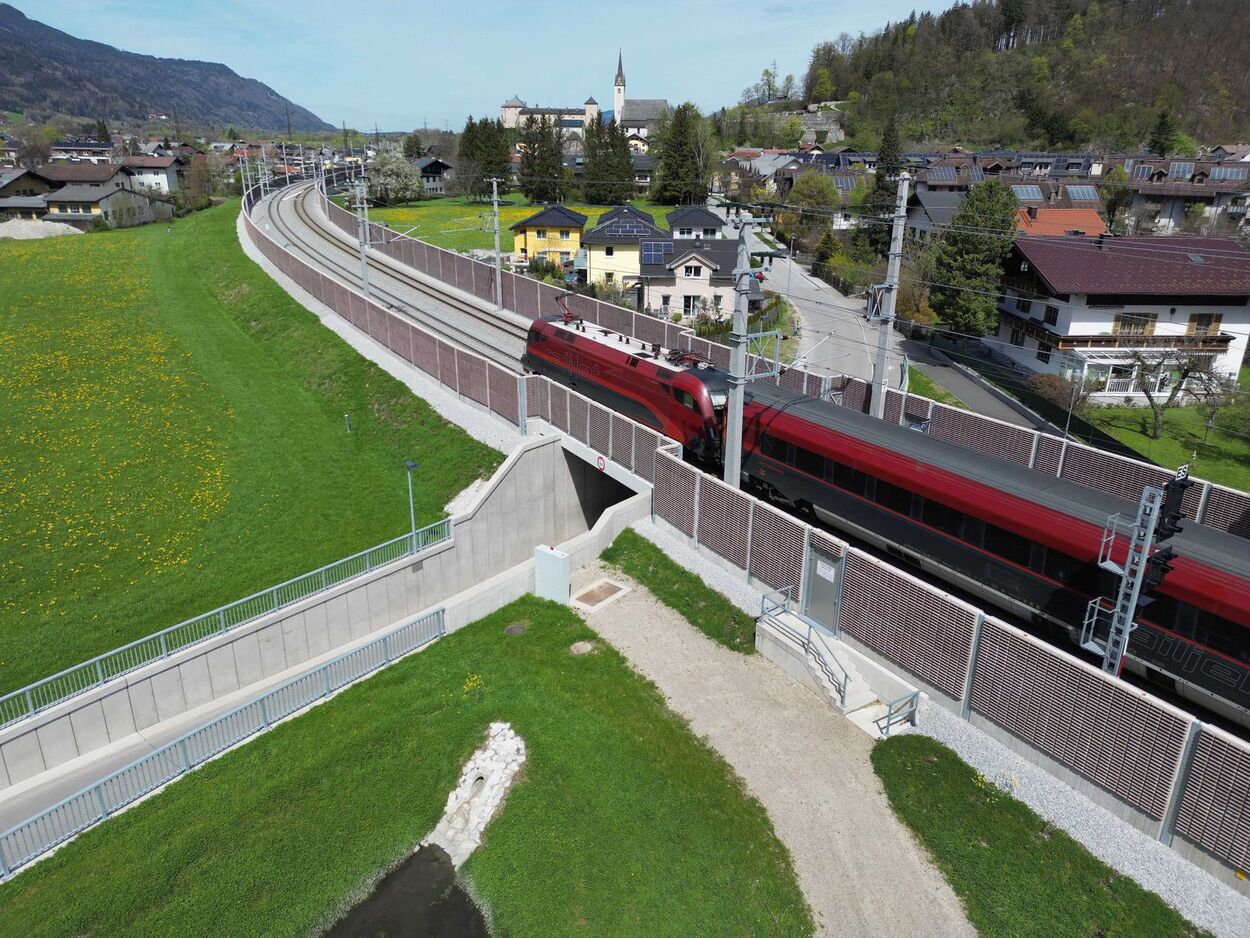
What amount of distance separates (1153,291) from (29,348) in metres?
62.4

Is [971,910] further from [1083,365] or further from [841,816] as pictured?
[1083,365]

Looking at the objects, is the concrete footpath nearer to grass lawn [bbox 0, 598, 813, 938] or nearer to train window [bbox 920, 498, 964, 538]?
grass lawn [bbox 0, 598, 813, 938]

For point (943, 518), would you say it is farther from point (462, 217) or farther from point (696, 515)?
point (462, 217)

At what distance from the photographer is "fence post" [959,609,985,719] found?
14766 mm

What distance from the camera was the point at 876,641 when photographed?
1698cm

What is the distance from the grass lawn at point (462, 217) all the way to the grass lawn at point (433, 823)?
2415 inches

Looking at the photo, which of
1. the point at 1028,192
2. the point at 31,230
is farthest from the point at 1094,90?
the point at 31,230

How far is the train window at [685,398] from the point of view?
80.8 ft

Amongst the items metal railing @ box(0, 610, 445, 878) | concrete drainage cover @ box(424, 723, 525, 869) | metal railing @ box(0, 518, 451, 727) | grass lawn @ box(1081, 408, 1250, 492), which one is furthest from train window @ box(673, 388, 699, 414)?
grass lawn @ box(1081, 408, 1250, 492)

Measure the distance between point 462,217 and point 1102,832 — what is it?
91798mm

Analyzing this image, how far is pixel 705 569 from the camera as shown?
2148cm

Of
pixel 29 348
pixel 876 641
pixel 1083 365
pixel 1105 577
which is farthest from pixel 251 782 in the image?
pixel 1083 365

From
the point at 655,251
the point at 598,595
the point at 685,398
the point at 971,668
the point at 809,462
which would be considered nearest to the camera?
the point at 971,668

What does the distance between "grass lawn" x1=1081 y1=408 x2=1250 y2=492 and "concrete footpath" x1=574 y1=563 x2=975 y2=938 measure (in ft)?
88.3
